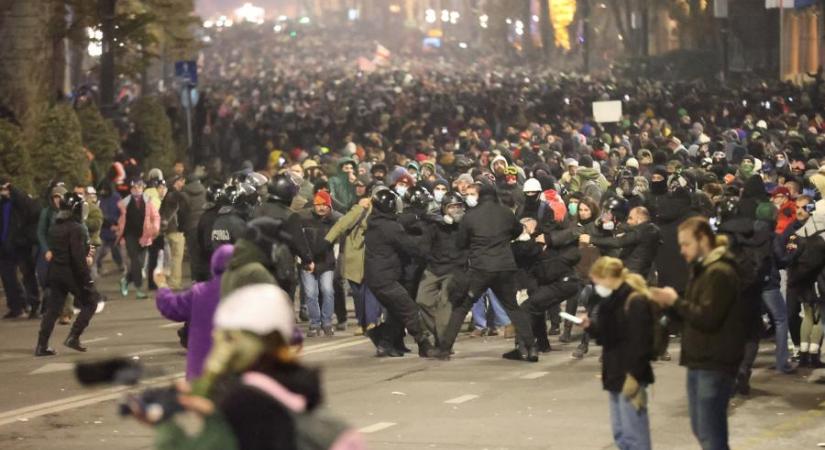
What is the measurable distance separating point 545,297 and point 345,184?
7.12 meters

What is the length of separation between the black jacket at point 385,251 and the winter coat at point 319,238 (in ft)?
4.35

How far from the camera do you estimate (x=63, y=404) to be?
46.8 ft

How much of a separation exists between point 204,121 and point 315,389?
36406 millimetres

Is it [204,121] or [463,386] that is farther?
[204,121]

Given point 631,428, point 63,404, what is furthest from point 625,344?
point 63,404

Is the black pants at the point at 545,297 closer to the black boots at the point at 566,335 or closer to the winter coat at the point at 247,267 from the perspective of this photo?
the black boots at the point at 566,335

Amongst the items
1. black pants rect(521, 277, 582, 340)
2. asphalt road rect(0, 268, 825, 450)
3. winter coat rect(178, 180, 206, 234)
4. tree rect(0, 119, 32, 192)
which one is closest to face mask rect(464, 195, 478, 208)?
black pants rect(521, 277, 582, 340)

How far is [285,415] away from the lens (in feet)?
20.4

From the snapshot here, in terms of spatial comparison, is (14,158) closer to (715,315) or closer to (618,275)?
(618,275)

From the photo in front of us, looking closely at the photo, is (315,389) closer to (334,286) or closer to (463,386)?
(463,386)

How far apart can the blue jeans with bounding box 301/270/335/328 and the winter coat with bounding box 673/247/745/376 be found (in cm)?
914

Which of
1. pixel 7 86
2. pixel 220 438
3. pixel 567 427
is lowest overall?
pixel 567 427

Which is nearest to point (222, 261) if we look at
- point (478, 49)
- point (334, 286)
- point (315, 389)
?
point (315, 389)

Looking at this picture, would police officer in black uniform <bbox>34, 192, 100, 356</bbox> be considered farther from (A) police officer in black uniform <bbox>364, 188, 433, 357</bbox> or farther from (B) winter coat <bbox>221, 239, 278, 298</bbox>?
(B) winter coat <bbox>221, 239, 278, 298</bbox>
